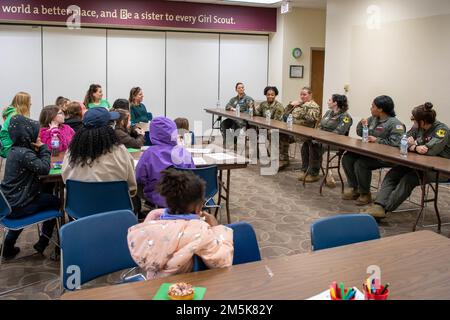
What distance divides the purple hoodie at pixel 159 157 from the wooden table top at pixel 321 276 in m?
1.76

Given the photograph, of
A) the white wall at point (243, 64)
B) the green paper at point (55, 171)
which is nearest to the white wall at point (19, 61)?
the white wall at point (243, 64)

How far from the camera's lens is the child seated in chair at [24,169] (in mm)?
3209

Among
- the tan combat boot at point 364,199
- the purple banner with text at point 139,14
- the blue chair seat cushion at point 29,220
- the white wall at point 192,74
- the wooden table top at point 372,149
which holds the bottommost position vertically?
the tan combat boot at point 364,199

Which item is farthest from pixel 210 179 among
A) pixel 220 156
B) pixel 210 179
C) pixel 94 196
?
pixel 94 196

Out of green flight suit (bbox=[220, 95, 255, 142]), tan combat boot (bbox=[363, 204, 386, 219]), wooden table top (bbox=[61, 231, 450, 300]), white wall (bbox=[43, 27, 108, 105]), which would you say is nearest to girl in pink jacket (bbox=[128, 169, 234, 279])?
wooden table top (bbox=[61, 231, 450, 300])

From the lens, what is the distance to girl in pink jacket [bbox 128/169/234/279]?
1768mm

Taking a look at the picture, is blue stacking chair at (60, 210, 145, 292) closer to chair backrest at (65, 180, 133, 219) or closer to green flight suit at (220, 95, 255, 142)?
chair backrest at (65, 180, 133, 219)

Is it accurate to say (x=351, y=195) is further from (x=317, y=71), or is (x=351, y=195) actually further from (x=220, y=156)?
(x=317, y=71)

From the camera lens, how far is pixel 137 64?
951cm

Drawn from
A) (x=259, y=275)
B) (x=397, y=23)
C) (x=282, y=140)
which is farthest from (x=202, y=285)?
(x=397, y=23)

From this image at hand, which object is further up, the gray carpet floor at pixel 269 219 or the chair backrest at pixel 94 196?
the chair backrest at pixel 94 196

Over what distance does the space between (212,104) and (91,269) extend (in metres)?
8.45

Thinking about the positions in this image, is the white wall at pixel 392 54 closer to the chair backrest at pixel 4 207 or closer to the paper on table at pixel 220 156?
the paper on table at pixel 220 156

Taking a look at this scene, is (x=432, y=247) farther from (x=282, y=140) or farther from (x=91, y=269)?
(x=282, y=140)
